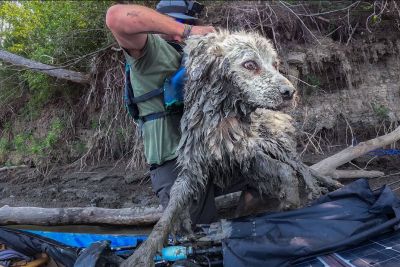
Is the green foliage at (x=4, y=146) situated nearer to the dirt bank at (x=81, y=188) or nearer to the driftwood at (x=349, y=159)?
the dirt bank at (x=81, y=188)

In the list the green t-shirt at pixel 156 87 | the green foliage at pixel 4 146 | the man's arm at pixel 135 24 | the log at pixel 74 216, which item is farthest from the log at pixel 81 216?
the green foliage at pixel 4 146

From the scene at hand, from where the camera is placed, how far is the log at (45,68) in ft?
17.9

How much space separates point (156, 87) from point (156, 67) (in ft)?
0.43

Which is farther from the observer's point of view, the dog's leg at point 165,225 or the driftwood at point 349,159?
the driftwood at point 349,159

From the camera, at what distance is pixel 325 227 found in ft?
6.54

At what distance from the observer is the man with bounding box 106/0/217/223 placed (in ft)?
7.32

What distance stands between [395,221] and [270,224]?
24.1 inches

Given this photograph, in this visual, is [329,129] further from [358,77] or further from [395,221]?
[395,221]

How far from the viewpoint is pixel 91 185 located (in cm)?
533

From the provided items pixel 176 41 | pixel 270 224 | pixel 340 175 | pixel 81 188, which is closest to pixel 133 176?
pixel 81 188

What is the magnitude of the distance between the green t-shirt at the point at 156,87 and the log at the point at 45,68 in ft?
10.7

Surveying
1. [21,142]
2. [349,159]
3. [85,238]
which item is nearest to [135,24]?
[85,238]

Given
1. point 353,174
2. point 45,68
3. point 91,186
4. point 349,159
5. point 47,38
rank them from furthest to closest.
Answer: point 47,38, point 45,68, point 91,186, point 353,174, point 349,159

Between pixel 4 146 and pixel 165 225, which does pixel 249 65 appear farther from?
pixel 4 146
